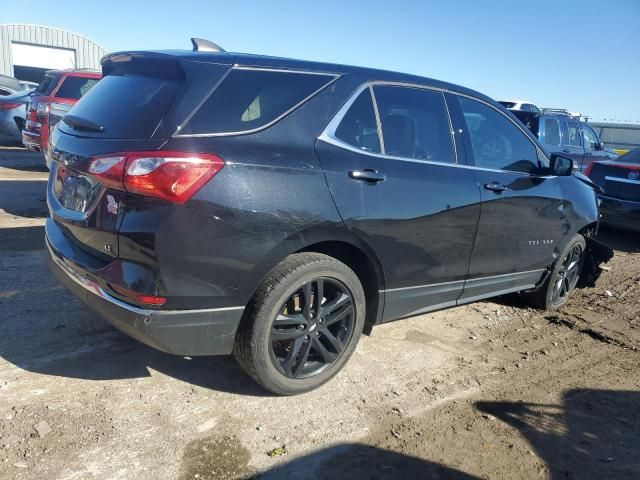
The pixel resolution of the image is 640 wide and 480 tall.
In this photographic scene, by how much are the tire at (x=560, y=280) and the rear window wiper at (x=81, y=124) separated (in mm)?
3943

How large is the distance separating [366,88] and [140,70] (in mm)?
1343

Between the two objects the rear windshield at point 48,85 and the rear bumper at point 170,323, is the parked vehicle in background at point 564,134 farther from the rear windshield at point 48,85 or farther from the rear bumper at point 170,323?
the rear bumper at point 170,323

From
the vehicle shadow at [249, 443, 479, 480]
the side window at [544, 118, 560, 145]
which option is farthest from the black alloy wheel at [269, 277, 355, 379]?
the side window at [544, 118, 560, 145]

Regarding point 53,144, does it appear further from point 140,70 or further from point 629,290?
point 629,290

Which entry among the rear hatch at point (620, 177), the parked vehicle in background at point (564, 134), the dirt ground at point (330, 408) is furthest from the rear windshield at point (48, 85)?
the rear hatch at point (620, 177)

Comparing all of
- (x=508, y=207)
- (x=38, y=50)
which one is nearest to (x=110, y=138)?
(x=508, y=207)

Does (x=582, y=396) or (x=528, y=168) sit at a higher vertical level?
(x=528, y=168)

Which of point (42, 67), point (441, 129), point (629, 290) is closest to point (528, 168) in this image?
point (441, 129)

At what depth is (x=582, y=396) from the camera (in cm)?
356

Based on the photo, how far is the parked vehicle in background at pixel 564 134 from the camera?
11352 millimetres

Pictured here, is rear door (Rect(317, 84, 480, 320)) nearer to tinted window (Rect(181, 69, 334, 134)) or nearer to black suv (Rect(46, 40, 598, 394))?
black suv (Rect(46, 40, 598, 394))

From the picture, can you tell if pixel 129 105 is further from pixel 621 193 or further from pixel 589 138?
pixel 589 138

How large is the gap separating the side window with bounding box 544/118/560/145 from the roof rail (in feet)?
31.6

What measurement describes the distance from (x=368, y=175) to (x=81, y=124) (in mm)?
1656
